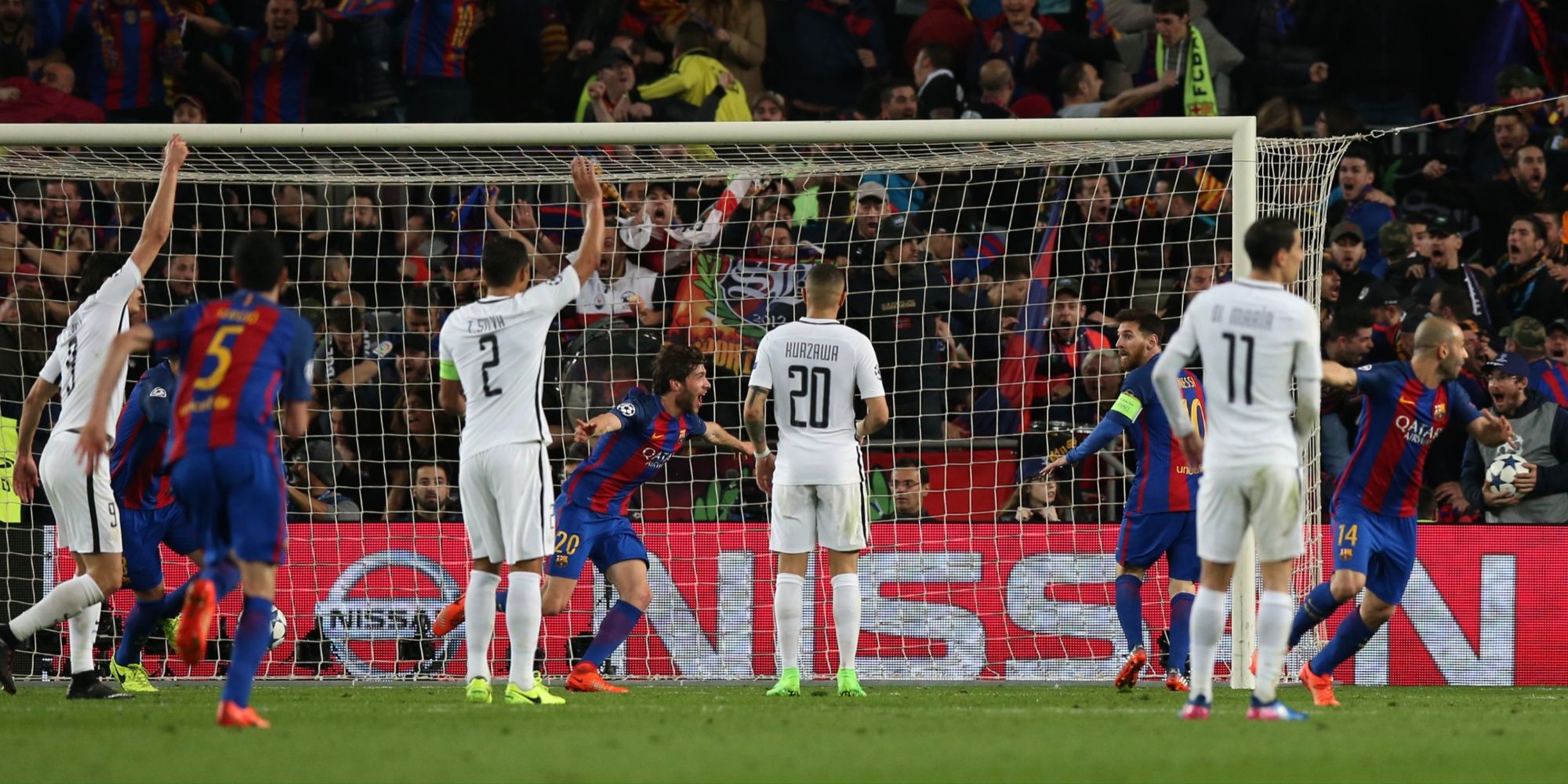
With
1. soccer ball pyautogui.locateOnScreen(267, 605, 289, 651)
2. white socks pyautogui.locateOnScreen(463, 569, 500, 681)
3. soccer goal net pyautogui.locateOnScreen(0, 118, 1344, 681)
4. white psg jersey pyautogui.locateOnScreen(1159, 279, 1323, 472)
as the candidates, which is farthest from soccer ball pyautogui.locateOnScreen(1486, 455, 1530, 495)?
soccer ball pyautogui.locateOnScreen(267, 605, 289, 651)

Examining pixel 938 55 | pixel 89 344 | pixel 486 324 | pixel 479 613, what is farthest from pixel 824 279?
pixel 938 55

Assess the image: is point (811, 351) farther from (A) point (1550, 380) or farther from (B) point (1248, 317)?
(A) point (1550, 380)

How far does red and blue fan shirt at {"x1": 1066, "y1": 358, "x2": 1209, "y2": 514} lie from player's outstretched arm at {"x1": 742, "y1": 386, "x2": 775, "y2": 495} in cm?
152

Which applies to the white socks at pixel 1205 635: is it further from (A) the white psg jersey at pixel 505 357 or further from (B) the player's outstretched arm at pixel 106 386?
(B) the player's outstretched arm at pixel 106 386

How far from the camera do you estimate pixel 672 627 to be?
12.7 metres

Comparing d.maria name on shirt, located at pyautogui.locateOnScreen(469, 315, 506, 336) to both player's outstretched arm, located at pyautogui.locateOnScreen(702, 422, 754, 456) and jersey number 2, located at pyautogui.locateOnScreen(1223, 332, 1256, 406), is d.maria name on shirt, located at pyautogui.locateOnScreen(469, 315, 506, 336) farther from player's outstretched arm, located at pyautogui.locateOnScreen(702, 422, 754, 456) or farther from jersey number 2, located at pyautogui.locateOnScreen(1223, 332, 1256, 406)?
jersey number 2, located at pyautogui.locateOnScreen(1223, 332, 1256, 406)

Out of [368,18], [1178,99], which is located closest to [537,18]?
[368,18]

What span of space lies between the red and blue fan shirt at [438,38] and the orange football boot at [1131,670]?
357 inches

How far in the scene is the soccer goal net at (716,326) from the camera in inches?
475

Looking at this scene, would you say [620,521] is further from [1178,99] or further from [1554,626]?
[1178,99]

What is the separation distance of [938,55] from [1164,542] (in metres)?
6.62

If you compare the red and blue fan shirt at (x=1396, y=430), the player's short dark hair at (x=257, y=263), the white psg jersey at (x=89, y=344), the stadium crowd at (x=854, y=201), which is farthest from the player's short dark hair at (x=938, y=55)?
the player's short dark hair at (x=257, y=263)

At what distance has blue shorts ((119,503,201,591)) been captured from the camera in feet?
34.2

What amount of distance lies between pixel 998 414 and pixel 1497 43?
21.6ft
